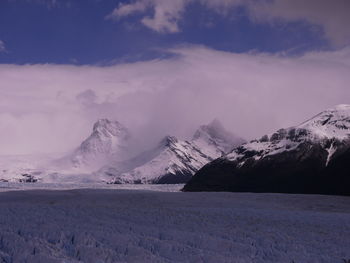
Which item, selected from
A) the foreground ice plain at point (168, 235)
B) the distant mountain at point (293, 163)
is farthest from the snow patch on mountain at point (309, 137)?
the foreground ice plain at point (168, 235)

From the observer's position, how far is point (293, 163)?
191ft

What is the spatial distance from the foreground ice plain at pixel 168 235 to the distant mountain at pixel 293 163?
1039 inches

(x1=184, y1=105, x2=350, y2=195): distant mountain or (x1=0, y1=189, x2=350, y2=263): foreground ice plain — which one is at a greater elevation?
(x1=184, y1=105, x2=350, y2=195): distant mountain

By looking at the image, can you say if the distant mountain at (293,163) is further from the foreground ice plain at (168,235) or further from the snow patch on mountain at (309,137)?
the foreground ice plain at (168,235)

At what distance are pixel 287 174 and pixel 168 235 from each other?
41324mm

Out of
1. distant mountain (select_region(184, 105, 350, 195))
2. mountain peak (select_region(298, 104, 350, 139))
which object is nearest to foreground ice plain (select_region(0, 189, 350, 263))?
distant mountain (select_region(184, 105, 350, 195))

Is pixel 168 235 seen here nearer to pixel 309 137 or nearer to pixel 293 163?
pixel 293 163

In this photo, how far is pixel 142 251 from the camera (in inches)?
591

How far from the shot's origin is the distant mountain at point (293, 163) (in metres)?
53.0

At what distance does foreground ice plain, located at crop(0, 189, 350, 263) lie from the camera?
14391 millimetres

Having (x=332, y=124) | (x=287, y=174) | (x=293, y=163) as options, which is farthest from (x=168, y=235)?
(x=332, y=124)

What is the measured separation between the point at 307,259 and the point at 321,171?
40.4 m

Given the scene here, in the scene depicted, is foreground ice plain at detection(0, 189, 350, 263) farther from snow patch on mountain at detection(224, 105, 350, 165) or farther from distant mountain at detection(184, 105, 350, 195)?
snow patch on mountain at detection(224, 105, 350, 165)

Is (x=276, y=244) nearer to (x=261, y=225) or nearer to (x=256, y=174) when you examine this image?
(x=261, y=225)
